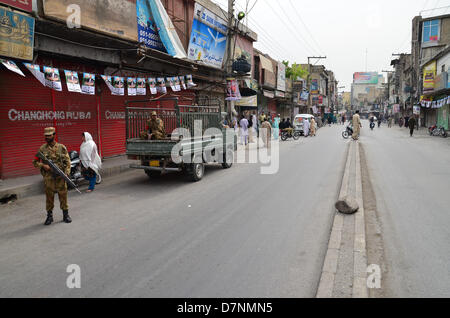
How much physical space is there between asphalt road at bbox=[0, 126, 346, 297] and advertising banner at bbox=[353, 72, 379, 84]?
161628 millimetres

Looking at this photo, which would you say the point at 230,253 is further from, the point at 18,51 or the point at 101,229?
the point at 18,51

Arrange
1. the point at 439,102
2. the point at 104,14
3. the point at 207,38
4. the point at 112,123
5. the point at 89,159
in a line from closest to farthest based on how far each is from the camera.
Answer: the point at 89,159
the point at 104,14
the point at 112,123
the point at 207,38
the point at 439,102

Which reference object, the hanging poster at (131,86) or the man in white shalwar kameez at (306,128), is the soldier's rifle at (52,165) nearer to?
the hanging poster at (131,86)

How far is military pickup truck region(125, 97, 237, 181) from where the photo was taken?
926 centimetres

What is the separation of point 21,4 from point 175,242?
303 inches

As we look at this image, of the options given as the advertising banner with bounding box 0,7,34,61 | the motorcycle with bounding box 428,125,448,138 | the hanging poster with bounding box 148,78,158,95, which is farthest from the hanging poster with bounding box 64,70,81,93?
the motorcycle with bounding box 428,125,448,138

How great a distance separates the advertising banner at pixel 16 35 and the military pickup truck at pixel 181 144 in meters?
2.89

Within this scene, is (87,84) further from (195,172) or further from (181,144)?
(195,172)

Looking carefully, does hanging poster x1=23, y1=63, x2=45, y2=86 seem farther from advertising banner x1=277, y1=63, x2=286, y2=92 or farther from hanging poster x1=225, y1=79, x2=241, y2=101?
advertising banner x1=277, y1=63, x2=286, y2=92

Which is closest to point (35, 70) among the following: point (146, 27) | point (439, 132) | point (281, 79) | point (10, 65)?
point (10, 65)

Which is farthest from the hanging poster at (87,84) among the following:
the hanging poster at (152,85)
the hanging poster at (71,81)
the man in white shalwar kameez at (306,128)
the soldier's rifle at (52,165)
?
the man in white shalwar kameez at (306,128)

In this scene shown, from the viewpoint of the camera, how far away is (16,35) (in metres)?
8.45

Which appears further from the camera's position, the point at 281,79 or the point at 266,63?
the point at 281,79

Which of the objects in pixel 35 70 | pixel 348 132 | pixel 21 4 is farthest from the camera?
pixel 348 132
